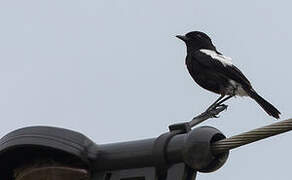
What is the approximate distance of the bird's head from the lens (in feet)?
29.5

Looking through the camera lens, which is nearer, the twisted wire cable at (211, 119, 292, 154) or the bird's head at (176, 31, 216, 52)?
the twisted wire cable at (211, 119, 292, 154)

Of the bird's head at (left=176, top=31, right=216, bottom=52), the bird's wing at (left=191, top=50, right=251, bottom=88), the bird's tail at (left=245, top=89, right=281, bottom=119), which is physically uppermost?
the bird's head at (left=176, top=31, right=216, bottom=52)

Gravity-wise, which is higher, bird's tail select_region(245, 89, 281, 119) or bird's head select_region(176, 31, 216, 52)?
bird's head select_region(176, 31, 216, 52)

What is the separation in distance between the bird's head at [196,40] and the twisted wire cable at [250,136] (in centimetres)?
577

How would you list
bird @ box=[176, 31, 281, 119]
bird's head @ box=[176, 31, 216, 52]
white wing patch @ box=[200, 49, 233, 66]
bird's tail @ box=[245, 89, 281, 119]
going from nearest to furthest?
1. bird's tail @ box=[245, 89, 281, 119]
2. bird @ box=[176, 31, 281, 119]
3. white wing patch @ box=[200, 49, 233, 66]
4. bird's head @ box=[176, 31, 216, 52]

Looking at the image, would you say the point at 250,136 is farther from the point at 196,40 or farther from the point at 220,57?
the point at 196,40

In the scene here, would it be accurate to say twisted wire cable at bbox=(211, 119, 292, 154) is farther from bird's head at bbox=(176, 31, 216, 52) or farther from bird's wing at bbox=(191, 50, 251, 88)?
bird's head at bbox=(176, 31, 216, 52)

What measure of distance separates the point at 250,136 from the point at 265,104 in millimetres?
4818

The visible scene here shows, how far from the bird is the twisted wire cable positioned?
4531 mm

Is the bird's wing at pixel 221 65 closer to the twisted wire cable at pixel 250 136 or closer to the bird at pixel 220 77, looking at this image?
the bird at pixel 220 77

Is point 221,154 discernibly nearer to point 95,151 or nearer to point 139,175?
point 139,175

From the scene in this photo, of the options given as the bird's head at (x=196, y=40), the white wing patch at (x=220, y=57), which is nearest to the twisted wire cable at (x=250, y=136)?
the white wing patch at (x=220, y=57)

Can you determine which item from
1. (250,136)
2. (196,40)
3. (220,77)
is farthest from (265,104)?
(250,136)

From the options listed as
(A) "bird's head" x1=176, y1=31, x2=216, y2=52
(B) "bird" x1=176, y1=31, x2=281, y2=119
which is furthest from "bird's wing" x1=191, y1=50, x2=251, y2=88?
(A) "bird's head" x1=176, y1=31, x2=216, y2=52
